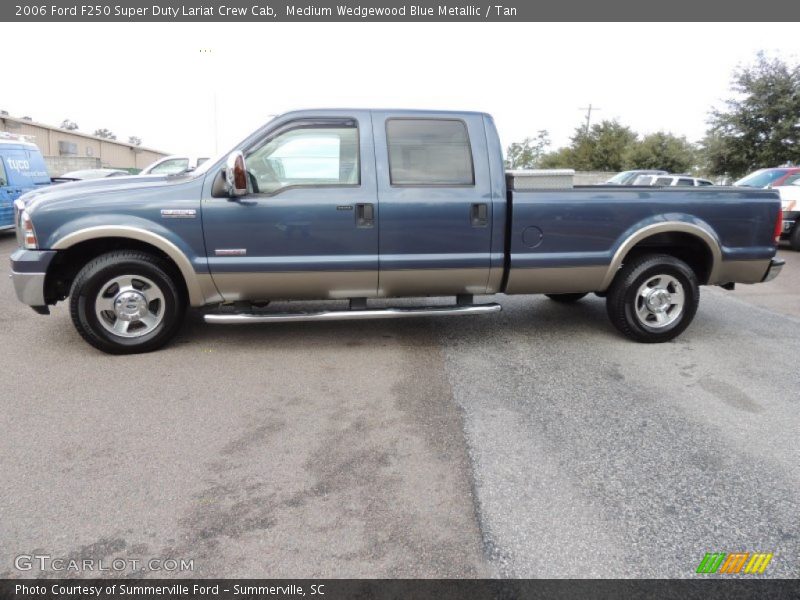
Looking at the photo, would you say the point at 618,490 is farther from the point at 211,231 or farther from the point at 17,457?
the point at 211,231

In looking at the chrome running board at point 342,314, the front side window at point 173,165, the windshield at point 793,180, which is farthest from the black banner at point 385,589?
the front side window at point 173,165

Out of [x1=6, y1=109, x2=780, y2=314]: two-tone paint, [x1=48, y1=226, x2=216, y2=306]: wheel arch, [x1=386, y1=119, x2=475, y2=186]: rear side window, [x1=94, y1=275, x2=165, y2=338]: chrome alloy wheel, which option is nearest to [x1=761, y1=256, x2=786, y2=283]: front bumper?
[x1=6, y1=109, x2=780, y2=314]: two-tone paint

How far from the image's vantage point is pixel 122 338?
179 inches

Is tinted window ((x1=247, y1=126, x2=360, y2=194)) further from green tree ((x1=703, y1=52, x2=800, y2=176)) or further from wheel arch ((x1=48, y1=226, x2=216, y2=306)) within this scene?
green tree ((x1=703, y1=52, x2=800, y2=176))

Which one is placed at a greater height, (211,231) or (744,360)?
(211,231)

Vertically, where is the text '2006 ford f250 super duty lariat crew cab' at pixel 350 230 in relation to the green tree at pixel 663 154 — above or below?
below

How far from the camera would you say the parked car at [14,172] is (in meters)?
10.7

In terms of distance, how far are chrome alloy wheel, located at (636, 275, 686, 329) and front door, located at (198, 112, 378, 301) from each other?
98.5 inches

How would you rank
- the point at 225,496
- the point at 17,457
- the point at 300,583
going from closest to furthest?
the point at 300,583 → the point at 225,496 → the point at 17,457

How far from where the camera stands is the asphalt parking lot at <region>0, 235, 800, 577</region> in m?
2.32

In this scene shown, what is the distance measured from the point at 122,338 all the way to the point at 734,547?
4.39m

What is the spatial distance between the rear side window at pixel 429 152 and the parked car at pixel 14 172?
31.8 feet

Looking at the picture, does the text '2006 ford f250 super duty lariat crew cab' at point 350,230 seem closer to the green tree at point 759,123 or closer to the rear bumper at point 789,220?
the rear bumper at point 789,220

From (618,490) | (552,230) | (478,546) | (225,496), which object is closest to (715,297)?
(552,230)
